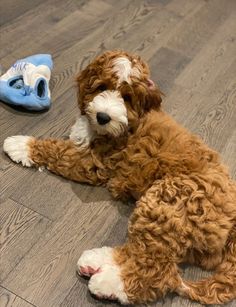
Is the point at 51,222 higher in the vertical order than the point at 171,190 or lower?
lower

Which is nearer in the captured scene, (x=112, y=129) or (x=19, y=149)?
(x=112, y=129)

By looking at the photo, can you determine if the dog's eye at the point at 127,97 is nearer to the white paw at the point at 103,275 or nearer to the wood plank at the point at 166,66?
the white paw at the point at 103,275

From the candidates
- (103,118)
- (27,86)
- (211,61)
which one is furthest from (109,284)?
(211,61)

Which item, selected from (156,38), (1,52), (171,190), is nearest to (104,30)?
(156,38)

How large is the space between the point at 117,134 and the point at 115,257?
44cm

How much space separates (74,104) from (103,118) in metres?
0.81

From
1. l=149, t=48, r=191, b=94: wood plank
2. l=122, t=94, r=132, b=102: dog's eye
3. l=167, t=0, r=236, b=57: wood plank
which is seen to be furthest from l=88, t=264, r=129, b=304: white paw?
l=167, t=0, r=236, b=57: wood plank

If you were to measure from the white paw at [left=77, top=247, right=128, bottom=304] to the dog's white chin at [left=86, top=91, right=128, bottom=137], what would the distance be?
1.45 ft

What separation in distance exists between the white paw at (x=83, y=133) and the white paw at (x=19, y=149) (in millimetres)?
237

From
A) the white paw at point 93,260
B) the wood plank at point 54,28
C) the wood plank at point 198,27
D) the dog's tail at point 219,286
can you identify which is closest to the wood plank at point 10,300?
the white paw at point 93,260

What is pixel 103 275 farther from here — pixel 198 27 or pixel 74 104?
pixel 198 27

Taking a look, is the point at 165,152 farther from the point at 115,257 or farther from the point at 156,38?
the point at 156,38

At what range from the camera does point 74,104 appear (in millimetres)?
2393

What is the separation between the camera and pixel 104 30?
314 centimetres
